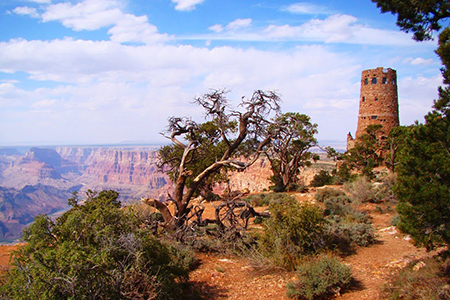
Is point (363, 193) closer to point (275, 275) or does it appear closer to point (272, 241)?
point (272, 241)

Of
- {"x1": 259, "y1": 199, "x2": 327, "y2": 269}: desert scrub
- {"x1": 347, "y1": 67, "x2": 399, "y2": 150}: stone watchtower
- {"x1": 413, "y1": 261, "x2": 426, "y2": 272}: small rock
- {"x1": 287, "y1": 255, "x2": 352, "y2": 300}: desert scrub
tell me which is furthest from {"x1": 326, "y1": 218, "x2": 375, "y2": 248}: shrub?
{"x1": 347, "y1": 67, "x2": 399, "y2": 150}: stone watchtower

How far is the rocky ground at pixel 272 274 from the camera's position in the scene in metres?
6.26

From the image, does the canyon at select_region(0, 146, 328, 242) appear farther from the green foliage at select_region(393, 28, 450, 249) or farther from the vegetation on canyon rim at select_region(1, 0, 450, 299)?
the green foliage at select_region(393, 28, 450, 249)

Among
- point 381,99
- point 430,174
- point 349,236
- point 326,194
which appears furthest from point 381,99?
point 430,174

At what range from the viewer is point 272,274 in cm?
727

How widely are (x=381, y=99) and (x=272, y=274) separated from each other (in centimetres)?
3318

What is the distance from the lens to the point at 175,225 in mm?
9492

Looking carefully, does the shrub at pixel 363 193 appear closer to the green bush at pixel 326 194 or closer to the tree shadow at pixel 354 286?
the green bush at pixel 326 194

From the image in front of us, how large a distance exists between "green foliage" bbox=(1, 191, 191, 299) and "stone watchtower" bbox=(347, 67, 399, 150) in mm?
32971

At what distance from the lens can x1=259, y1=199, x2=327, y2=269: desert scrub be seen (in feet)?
25.1

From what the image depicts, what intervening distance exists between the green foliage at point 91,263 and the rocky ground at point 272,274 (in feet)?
3.50

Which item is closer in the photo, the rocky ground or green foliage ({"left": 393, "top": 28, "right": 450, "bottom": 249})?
green foliage ({"left": 393, "top": 28, "right": 450, "bottom": 249})

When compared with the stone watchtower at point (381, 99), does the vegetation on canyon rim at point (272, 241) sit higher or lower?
lower

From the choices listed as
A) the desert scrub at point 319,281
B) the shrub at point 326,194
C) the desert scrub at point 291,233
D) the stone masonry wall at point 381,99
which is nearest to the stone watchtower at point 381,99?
the stone masonry wall at point 381,99
